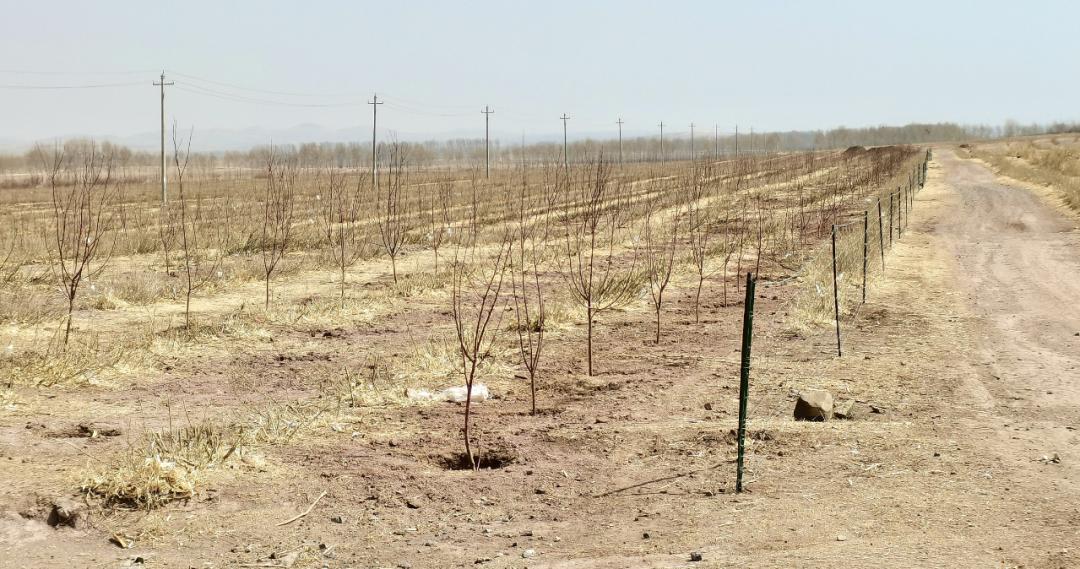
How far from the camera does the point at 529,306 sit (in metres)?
12.7

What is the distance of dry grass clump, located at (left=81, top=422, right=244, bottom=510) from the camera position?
227 inches

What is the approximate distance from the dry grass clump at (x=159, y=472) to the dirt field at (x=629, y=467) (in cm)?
12

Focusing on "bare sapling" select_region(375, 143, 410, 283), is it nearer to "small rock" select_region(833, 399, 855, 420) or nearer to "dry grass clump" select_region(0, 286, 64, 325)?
"dry grass clump" select_region(0, 286, 64, 325)

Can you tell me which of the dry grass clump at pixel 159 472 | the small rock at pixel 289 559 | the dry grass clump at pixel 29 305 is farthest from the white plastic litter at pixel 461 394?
the dry grass clump at pixel 29 305

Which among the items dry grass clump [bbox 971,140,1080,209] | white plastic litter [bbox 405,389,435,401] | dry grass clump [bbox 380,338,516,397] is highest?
dry grass clump [bbox 971,140,1080,209]

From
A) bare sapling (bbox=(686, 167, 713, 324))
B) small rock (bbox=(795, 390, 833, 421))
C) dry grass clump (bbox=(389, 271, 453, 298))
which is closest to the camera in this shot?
small rock (bbox=(795, 390, 833, 421))

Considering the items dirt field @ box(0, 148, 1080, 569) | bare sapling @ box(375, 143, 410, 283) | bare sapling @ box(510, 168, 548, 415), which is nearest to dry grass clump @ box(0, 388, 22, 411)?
dirt field @ box(0, 148, 1080, 569)

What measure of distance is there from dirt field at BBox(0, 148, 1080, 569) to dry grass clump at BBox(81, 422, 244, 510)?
0.39ft

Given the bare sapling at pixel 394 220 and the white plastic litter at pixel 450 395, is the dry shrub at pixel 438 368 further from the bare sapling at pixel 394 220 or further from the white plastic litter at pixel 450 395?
the bare sapling at pixel 394 220

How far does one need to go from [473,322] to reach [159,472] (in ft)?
20.2

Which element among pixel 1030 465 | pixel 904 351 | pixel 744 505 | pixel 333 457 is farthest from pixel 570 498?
pixel 904 351

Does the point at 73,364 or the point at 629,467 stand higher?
the point at 73,364

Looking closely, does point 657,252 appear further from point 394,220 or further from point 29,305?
point 29,305

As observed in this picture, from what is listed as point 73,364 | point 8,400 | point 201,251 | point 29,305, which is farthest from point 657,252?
point 8,400
